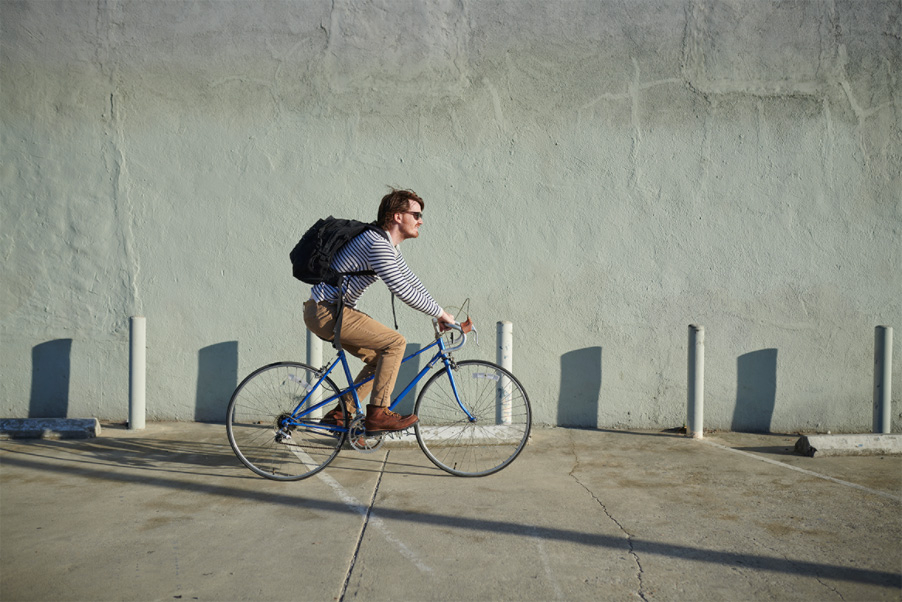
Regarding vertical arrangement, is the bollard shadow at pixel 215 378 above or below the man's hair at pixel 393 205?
below

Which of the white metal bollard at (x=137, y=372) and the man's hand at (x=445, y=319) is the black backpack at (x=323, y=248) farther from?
the white metal bollard at (x=137, y=372)

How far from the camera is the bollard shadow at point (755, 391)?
659cm

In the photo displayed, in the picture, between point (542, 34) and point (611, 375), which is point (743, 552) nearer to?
point (611, 375)

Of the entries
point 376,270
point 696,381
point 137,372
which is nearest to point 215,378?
point 137,372

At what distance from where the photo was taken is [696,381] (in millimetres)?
6145

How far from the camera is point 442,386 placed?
5.01 metres

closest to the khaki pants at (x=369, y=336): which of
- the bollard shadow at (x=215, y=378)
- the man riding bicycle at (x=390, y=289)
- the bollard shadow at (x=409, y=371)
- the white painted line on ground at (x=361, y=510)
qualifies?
the man riding bicycle at (x=390, y=289)

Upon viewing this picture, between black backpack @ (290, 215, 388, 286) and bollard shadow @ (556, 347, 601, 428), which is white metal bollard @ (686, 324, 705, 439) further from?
black backpack @ (290, 215, 388, 286)

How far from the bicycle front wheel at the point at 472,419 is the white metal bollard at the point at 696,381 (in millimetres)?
1688

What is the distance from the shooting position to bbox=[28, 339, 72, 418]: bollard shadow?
6547 millimetres

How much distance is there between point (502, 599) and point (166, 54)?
229 inches

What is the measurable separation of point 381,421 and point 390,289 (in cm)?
89

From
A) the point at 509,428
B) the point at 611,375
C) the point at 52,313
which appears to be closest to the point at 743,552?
the point at 509,428

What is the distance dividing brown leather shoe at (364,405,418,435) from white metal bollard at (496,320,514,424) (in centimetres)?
88
